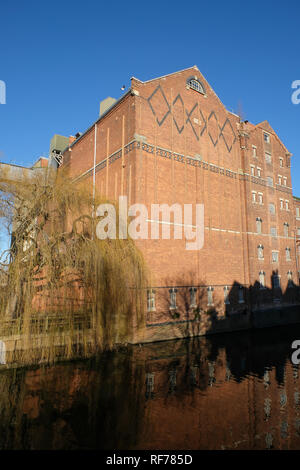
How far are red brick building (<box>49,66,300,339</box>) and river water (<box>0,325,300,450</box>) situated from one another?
18.5 feet

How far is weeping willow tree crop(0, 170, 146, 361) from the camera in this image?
1062cm

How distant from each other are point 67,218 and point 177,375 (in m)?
8.00

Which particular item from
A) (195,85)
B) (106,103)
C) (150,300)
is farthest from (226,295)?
(106,103)

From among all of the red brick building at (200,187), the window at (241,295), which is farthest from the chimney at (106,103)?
the window at (241,295)

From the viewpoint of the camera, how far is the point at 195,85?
2209 centimetres

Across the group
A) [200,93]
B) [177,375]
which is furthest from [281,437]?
[200,93]

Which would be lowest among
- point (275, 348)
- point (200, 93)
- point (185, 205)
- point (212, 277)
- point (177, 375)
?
point (177, 375)

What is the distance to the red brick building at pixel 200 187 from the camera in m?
18.1

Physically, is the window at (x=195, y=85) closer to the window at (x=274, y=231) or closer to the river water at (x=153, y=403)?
the window at (x=274, y=231)

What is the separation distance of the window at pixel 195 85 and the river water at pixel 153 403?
19039 millimetres

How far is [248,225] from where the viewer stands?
2400 centimetres

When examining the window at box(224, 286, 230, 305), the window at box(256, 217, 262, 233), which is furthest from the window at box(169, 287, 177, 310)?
the window at box(256, 217, 262, 233)

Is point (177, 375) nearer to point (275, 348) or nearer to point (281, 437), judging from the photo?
point (281, 437)

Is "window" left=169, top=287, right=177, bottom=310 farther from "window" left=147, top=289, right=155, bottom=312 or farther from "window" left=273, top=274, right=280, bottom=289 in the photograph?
"window" left=273, top=274, right=280, bottom=289
